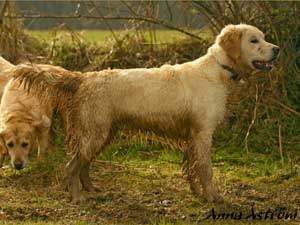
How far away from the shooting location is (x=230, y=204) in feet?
29.0

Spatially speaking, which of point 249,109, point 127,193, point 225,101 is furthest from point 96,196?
point 249,109

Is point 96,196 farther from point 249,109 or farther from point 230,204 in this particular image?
point 249,109

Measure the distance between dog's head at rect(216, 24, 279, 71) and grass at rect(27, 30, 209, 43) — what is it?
4.03 metres

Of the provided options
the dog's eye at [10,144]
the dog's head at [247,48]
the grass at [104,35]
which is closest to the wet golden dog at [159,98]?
the dog's head at [247,48]

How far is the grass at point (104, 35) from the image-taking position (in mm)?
13602

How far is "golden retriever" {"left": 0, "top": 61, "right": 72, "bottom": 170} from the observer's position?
9977mm

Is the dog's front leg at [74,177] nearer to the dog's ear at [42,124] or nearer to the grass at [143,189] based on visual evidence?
the grass at [143,189]

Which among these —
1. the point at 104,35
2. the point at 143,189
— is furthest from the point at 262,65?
the point at 104,35

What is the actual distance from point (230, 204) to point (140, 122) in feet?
4.30

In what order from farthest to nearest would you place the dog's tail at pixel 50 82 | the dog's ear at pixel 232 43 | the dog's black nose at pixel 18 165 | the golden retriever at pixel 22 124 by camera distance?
the golden retriever at pixel 22 124, the dog's black nose at pixel 18 165, the dog's ear at pixel 232 43, the dog's tail at pixel 50 82

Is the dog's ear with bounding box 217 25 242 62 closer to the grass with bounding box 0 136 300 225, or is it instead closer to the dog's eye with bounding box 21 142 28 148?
the grass with bounding box 0 136 300 225

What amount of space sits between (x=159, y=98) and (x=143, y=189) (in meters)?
1.34

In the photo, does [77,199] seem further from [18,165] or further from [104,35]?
[104,35]

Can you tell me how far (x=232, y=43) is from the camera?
902 cm
